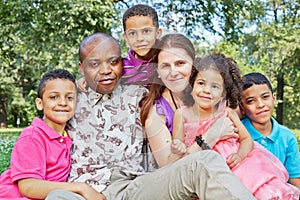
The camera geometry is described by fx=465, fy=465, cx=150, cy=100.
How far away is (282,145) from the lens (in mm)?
3008

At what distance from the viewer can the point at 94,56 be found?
255cm

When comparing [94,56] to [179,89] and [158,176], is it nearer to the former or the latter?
[179,89]

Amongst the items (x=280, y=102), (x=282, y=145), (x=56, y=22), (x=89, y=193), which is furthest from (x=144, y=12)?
(x=280, y=102)

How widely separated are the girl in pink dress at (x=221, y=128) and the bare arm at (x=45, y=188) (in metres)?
0.50

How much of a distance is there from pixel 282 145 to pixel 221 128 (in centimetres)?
69

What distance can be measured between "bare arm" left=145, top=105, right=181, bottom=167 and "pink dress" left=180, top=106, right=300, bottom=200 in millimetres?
113

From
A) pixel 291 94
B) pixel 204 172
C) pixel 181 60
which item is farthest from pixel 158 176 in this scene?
pixel 291 94

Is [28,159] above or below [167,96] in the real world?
below

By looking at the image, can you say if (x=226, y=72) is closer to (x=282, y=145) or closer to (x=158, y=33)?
(x=158, y=33)

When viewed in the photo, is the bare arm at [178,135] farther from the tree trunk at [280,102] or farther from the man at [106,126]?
the tree trunk at [280,102]

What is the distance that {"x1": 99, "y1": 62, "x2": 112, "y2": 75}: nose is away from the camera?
2.54 metres

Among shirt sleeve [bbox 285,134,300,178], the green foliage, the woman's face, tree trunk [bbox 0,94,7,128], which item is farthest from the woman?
tree trunk [bbox 0,94,7,128]

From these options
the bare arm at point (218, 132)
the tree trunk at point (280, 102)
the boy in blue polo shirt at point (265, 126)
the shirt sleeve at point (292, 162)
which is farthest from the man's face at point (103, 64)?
the tree trunk at point (280, 102)

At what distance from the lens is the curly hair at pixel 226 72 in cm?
251
